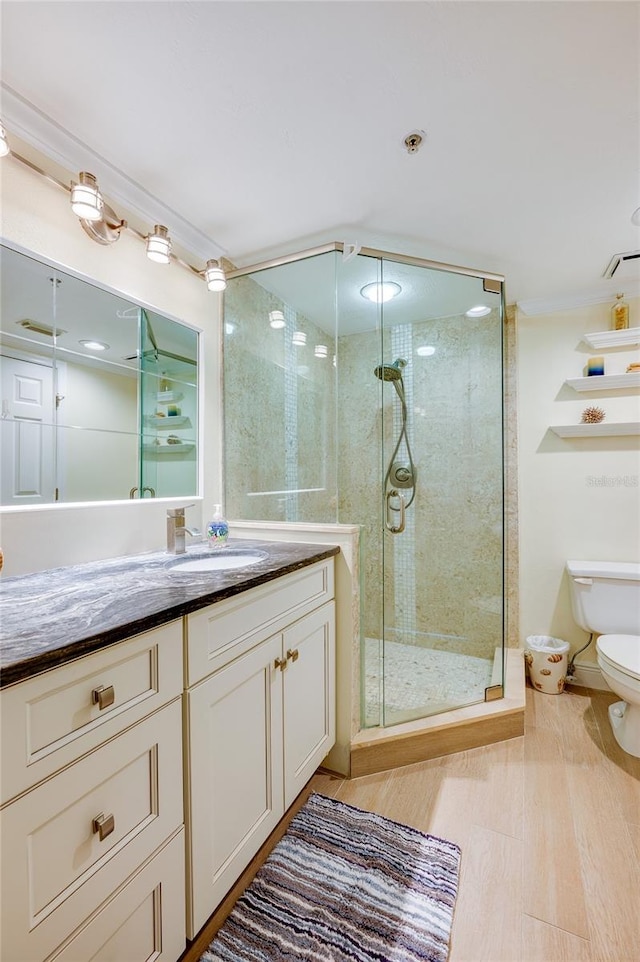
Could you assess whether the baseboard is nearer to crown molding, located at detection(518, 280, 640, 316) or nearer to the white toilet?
the white toilet

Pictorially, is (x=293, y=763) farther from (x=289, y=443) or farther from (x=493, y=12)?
(x=493, y=12)

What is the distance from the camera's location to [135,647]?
0.78 metres

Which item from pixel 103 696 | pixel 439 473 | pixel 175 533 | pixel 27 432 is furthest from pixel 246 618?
pixel 439 473

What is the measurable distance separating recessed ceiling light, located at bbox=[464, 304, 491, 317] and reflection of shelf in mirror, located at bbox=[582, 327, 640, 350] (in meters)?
0.61

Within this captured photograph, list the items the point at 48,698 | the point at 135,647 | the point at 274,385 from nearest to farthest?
the point at 48,698 < the point at 135,647 < the point at 274,385

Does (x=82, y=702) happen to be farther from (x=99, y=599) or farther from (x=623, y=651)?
(x=623, y=651)

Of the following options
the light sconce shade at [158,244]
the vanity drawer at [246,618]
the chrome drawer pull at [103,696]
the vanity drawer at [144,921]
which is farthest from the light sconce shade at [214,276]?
the vanity drawer at [144,921]

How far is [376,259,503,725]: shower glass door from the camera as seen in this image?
88.1 inches

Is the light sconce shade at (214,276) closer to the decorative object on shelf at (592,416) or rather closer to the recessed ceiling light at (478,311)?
the recessed ceiling light at (478,311)

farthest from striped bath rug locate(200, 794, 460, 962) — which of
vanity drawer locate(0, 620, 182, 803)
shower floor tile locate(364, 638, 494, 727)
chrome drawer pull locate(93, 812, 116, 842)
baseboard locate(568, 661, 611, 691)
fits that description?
baseboard locate(568, 661, 611, 691)

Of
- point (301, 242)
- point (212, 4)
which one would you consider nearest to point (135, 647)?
point (212, 4)

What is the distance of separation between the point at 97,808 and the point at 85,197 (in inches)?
61.5

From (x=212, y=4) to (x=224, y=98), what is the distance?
236 millimetres

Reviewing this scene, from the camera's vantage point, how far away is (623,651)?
1.80m
